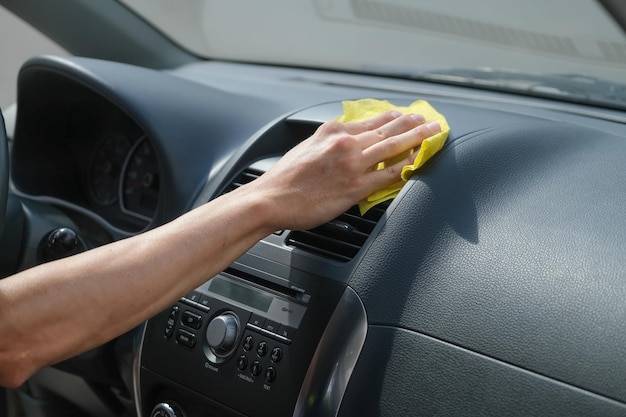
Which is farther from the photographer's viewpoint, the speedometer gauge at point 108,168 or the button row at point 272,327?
the speedometer gauge at point 108,168

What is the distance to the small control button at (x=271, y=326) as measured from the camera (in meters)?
1.50

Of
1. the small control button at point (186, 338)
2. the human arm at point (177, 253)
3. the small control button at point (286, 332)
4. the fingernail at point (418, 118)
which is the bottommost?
the small control button at point (186, 338)

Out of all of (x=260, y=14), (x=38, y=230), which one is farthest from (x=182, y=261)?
(x=260, y=14)

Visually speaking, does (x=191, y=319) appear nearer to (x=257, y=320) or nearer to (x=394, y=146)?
(x=257, y=320)

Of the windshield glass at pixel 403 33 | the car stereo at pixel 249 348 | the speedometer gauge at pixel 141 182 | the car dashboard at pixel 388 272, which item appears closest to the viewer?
the car dashboard at pixel 388 272

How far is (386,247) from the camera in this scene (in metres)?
1.42

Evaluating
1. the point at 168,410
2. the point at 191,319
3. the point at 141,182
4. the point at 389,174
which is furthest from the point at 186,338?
the point at 141,182

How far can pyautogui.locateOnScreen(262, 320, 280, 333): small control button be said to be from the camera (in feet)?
4.91

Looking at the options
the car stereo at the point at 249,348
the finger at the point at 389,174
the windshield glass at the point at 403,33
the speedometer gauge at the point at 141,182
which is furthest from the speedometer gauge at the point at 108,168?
the finger at the point at 389,174

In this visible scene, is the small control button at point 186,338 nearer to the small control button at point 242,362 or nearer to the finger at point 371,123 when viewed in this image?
the small control button at point 242,362

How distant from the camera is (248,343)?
4.99 feet

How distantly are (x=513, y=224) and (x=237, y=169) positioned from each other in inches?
24.8

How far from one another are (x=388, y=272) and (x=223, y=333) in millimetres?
334

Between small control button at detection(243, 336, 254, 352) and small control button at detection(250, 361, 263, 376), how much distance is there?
3 centimetres
